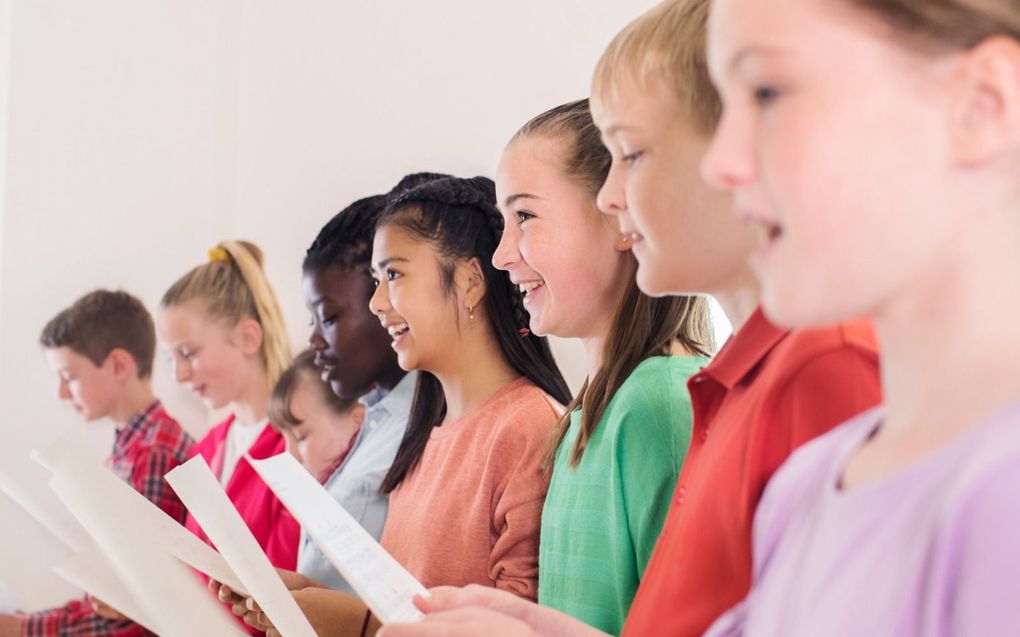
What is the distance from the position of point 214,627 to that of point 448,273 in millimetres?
681

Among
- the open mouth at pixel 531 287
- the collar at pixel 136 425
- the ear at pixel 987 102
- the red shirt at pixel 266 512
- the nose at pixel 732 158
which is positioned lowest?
the collar at pixel 136 425

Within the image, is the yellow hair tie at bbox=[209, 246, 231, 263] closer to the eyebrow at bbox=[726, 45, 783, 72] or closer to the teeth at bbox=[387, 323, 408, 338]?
the teeth at bbox=[387, 323, 408, 338]

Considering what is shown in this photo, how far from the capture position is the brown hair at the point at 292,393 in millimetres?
2238

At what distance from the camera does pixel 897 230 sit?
530mm

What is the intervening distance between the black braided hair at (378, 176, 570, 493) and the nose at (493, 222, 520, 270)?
9.9 inches

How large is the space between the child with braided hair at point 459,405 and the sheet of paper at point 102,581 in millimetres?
323

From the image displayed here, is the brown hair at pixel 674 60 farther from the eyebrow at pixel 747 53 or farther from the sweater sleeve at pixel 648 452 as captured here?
the sweater sleeve at pixel 648 452

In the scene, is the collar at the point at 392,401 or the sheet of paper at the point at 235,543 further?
the collar at the point at 392,401

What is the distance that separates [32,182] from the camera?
305 cm

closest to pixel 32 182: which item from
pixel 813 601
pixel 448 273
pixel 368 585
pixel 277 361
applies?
pixel 277 361

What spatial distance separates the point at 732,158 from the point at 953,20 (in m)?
0.12

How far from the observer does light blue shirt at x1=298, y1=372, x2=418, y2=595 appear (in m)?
1.76

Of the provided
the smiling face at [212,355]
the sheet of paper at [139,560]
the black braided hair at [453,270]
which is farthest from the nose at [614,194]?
the smiling face at [212,355]

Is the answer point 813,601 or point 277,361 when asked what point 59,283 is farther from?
point 813,601
